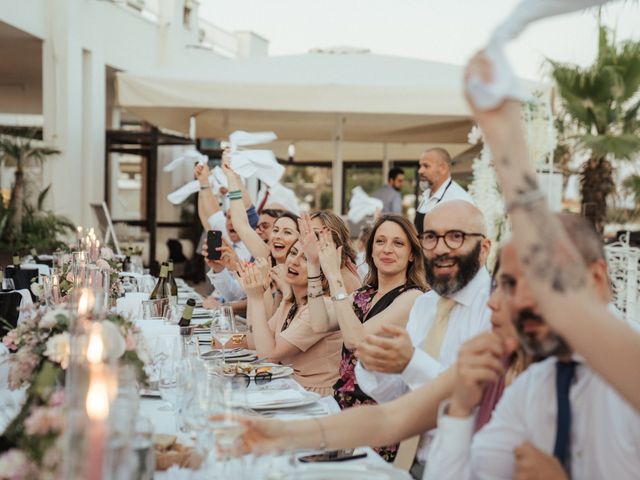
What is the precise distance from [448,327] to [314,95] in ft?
16.6

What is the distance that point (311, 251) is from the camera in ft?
11.8

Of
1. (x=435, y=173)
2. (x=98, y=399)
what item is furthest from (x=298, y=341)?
(x=435, y=173)

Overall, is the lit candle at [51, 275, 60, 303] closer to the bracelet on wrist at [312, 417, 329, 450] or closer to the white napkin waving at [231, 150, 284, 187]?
the bracelet on wrist at [312, 417, 329, 450]

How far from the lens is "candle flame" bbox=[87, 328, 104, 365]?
5.18ft

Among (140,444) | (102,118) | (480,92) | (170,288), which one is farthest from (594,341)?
(102,118)

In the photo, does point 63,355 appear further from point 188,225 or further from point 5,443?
point 188,225

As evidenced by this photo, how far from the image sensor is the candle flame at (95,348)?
62.1 inches

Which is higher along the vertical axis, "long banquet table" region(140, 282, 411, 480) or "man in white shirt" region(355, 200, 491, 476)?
"man in white shirt" region(355, 200, 491, 476)

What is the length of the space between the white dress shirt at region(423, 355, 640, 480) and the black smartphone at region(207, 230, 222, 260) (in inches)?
154

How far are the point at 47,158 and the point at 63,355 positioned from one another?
8655 millimetres

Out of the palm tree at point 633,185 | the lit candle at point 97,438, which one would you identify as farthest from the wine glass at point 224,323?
the palm tree at point 633,185

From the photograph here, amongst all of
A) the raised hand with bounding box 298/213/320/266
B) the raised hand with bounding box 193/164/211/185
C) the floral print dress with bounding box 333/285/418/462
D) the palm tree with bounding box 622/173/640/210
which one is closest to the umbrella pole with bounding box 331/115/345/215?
the raised hand with bounding box 193/164/211/185

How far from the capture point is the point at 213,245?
555 cm

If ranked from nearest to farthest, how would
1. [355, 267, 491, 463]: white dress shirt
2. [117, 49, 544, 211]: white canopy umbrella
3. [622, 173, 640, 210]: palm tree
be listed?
[355, 267, 491, 463]: white dress shirt < [117, 49, 544, 211]: white canopy umbrella < [622, 173, 640, 210]: palm tree
